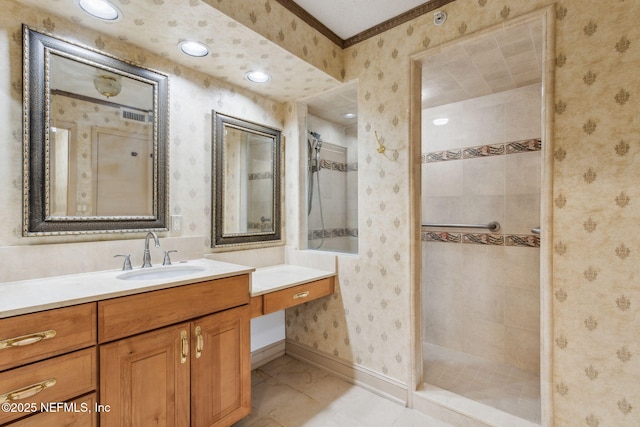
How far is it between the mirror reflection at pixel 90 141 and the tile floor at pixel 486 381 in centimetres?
224

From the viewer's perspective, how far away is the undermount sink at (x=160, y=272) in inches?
62.4

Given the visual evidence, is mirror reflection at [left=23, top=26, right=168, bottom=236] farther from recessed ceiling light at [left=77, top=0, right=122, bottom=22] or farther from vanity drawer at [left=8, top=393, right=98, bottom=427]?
vanity drawer at [left=8, top=393, right=98, bottom=427]

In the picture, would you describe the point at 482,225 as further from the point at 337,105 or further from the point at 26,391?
the point at 26,391

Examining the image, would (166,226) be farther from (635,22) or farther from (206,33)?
(635,22)

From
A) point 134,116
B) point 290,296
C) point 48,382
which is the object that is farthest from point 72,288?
point 290,296

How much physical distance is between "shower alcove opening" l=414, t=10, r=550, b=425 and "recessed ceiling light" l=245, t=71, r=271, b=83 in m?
1.05

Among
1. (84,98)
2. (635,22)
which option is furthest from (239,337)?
(635,22)

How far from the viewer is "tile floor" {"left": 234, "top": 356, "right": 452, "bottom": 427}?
1.80m

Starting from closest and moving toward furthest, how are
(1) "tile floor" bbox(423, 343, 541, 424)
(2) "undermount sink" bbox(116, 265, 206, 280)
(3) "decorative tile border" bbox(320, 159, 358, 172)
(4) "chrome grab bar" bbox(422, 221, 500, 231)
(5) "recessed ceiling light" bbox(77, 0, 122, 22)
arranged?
(5) "recessed ceiling light" bbox(77, 0, 122, 22), (2) "undermount sink" bbox(116, 265, 206, 280), (1) "tile floor" bbox(423, 343, 541, 424), (4) "chrome grab bar" bbox(422, 221, 500, 231), (3) "decorative tile border" bbox(320, 159, 358, 172)

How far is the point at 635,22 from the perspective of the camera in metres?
1.28

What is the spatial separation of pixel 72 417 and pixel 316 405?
1325mm

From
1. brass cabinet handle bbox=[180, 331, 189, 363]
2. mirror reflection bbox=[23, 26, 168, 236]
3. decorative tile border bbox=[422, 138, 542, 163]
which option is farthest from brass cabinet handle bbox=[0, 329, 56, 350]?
decorative tile border bbox=[422, 138, 542, 163]

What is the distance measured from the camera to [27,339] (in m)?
1.00

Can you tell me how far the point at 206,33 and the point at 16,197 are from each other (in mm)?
1203
